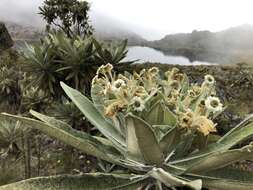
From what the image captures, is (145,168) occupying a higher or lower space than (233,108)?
higher

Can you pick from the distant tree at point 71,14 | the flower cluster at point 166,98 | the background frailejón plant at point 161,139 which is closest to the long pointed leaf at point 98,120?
the background frailejón plant at point 161,139

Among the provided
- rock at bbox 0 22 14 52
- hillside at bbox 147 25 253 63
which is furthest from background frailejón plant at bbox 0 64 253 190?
hillside at bbox 147 25 253 63

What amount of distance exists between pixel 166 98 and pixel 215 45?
47.4 metres

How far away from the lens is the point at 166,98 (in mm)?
3062

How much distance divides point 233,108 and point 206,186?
16312 millimetres

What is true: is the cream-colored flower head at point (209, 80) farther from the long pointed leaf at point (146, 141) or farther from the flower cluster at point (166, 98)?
the long pointed leaf at point (146, 141)

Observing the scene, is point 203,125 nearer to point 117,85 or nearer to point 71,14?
point 117,85

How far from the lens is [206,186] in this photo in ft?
9.27

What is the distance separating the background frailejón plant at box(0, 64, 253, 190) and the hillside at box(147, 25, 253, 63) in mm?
34081

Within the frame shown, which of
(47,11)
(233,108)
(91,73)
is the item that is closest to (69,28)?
(47,11)

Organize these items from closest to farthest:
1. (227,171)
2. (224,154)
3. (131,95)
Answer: (224,154), (131,95), (227,171)

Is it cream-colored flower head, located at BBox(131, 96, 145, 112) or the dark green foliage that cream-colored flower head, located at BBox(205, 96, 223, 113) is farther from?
the dark green foliage

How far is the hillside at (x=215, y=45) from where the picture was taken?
4047 centimetres

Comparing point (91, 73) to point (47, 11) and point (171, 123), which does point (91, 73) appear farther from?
point (47, 11)
